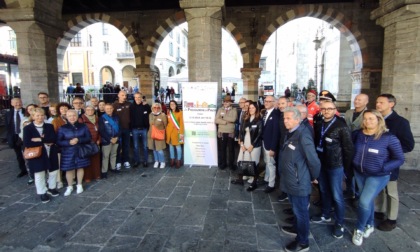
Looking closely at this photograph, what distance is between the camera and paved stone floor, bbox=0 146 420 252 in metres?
2.62

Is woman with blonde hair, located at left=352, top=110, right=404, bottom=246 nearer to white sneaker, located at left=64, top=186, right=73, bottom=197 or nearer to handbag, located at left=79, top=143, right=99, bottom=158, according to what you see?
handbag, located at left=79, top=143, right=99, bottom=158

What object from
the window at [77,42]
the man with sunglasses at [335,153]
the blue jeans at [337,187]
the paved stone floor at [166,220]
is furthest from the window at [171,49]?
the blue jeans at [337,187]

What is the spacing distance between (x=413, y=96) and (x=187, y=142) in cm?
431

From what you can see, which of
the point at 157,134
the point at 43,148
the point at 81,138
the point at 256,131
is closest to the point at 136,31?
the point at 157,134

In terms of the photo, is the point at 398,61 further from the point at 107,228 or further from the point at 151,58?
the point at 151,58

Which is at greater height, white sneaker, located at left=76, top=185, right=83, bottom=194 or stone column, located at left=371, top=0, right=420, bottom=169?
stone column, located at left=371, top=0, right=420, bottom=169

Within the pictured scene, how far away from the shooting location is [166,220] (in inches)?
122

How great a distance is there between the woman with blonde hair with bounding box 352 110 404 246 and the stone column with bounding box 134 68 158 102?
31.6 feet

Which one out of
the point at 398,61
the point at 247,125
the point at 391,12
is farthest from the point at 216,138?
the point at 391,12

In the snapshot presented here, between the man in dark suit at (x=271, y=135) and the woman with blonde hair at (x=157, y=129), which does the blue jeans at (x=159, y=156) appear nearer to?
the woman with blonde hair at (x=157, y=129)

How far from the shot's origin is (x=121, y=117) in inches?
203

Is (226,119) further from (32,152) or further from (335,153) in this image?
(32,152)

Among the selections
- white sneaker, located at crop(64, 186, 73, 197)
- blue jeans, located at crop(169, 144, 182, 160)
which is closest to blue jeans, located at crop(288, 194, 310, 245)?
blue jeans, located at crop(169, 144, 182, 160)

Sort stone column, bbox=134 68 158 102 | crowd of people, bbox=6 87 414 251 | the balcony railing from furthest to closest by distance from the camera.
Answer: the balcony railing, stone column, bbox=134 68 158 102, crowd of people, bbox=6 87 414 251
